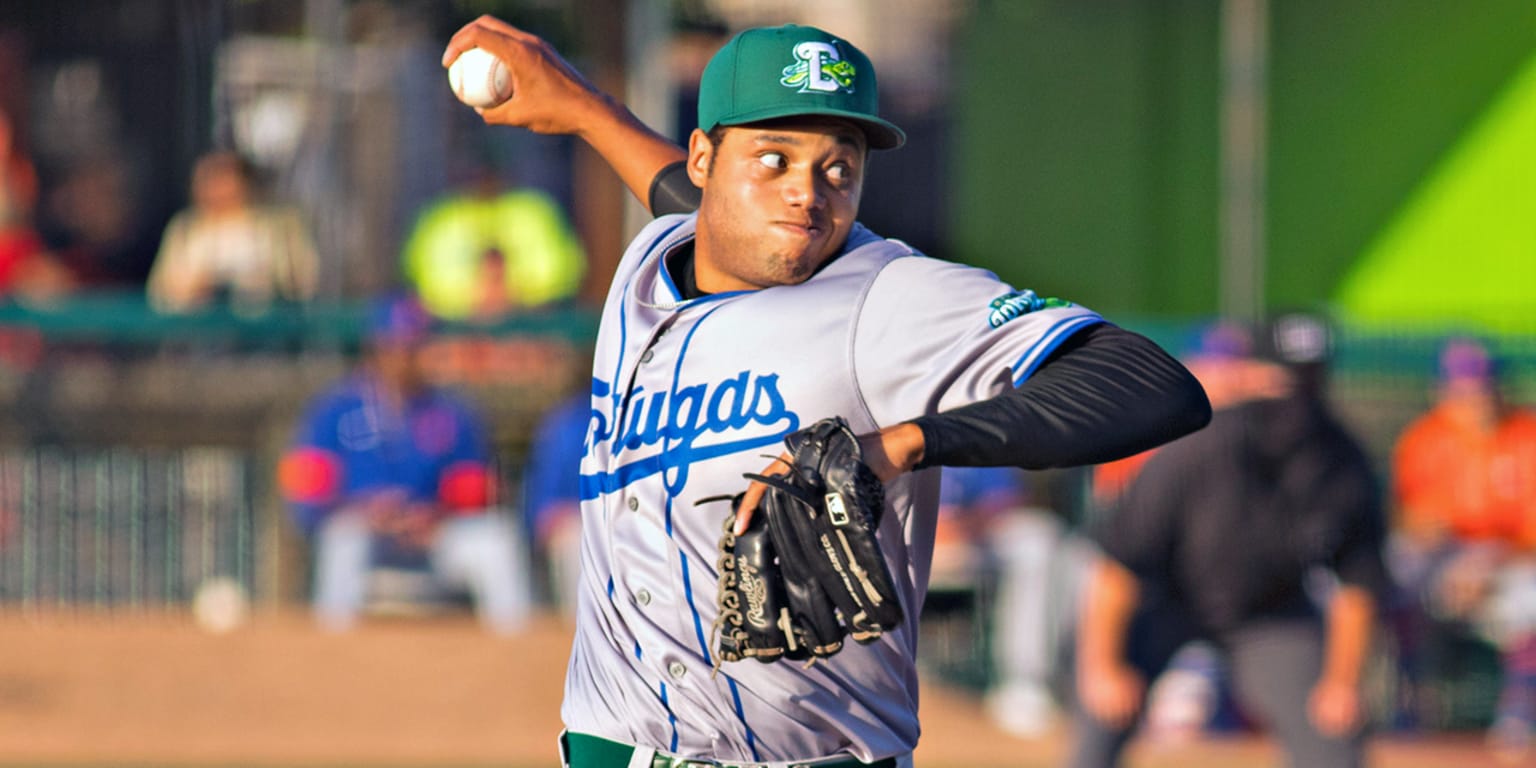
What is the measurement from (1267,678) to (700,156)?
3.84 meters

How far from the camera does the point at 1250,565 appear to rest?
21.3 feet

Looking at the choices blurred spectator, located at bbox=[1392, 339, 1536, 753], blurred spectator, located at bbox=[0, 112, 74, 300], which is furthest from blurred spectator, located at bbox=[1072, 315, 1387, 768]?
blurred spectator, located at bbox=[0, 112, 74, 300]

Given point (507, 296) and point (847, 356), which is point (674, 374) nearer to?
point (847, 356)

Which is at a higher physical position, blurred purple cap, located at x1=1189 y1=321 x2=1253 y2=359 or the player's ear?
blurred purple cap, located at x1=1189 y1=321 x2=1253 y2=359

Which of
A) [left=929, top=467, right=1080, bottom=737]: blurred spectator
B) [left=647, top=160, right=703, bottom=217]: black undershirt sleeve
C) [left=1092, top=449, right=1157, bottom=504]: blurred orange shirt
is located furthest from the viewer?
[left=1092, top=449, right=1157, bottom=504]: blurred orange shirt

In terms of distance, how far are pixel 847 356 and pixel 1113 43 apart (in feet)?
37.7

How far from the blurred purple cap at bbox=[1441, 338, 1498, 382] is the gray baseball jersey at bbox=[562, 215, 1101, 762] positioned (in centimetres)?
700

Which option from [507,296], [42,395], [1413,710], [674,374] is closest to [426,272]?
[507,296]

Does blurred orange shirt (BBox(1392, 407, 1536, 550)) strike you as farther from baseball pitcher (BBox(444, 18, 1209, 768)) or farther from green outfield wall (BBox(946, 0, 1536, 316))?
baseball pitcher (BBox(444, 18, 1209, 768))

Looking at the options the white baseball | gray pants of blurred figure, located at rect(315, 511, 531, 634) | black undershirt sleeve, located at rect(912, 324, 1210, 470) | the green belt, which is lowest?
the green belt

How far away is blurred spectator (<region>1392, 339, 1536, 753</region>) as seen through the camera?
945 centimetres

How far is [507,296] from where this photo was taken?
33.3ft

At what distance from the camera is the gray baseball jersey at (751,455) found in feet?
9.61

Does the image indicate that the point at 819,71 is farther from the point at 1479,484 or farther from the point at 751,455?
the point at 1479,484
